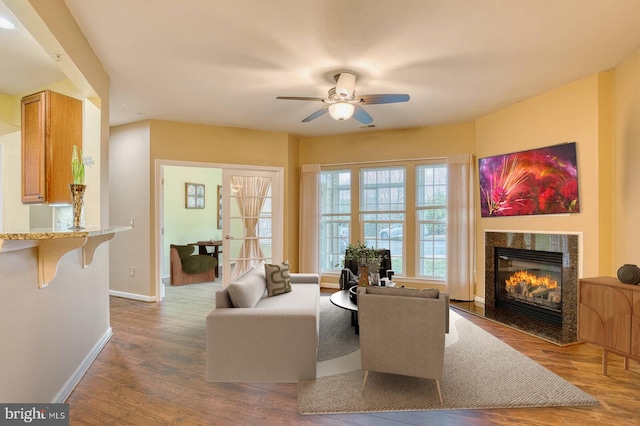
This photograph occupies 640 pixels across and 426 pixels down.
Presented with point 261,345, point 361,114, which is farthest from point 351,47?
point 261,345

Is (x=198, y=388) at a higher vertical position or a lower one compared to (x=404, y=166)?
lower

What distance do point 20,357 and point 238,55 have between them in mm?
2679

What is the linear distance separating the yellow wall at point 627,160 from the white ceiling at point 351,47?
0.24 metres

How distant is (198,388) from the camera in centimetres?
250

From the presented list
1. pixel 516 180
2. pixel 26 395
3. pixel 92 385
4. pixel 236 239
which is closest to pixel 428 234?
pixel 516 180

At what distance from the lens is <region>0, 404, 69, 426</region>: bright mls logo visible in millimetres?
1717

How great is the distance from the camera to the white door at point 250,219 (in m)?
5.34

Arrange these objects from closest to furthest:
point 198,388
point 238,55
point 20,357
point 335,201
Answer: point 20,357 → point 198,388 → point 238,55 → point 335,201

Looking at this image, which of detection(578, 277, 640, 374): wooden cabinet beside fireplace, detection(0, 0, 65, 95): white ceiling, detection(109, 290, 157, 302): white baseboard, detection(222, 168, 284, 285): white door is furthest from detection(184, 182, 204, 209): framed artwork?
detection(578, 277, 640, 374): wooden cabinet beside fireplace

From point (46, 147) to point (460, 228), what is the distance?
503 cm

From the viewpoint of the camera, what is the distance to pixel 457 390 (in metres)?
2.46

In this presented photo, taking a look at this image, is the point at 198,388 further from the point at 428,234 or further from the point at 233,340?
the point at 428,234

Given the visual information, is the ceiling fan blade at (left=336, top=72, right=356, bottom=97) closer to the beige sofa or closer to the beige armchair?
the beige armchair

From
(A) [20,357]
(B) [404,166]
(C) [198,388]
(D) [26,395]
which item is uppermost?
(B) [404,166]
